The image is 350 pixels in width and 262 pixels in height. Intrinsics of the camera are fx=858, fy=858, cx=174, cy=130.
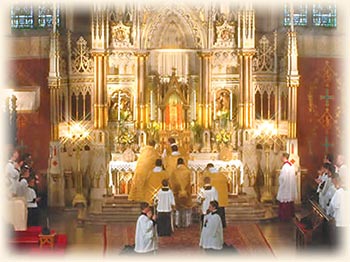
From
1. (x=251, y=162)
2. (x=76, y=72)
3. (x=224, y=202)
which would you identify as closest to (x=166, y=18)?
(x=76, y=72)

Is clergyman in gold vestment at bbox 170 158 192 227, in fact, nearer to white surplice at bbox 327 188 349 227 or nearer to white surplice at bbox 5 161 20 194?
white surplice at bbox 5 161 20 194

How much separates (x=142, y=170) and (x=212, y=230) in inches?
168

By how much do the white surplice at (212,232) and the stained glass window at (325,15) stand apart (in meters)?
9.81

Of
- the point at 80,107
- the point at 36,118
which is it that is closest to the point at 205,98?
the point at 80,107

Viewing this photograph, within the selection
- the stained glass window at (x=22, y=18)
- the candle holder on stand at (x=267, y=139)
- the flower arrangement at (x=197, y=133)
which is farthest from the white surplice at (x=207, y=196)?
the stained glass window at (x=22, y=18)

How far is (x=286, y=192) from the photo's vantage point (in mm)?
21781

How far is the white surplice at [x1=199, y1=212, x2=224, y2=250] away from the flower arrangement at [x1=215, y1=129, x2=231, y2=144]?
6239 millimetres

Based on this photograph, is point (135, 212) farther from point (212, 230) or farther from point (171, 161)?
point (212, 230)

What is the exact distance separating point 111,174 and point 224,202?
4020 mm

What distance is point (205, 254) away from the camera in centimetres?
1769

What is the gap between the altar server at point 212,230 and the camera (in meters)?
17.3

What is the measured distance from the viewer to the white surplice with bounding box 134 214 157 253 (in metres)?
16.8

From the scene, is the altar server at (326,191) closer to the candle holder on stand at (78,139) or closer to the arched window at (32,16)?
the candle holder on stand at (78,139)

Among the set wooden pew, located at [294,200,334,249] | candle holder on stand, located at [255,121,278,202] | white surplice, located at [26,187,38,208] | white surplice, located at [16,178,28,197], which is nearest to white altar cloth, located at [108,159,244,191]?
candle holder on stand, located at [255,121,278,202]
